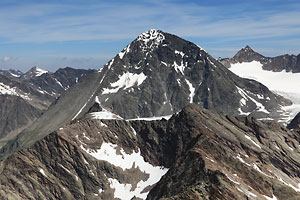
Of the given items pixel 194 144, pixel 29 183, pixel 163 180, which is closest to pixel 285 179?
pixel 194 144

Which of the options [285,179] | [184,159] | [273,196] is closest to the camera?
[273,196]

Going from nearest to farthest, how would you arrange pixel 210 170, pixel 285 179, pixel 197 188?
pixel 197 188, pixel 210 170, pixel 285 179

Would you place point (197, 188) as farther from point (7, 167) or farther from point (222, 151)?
point (7, 167)

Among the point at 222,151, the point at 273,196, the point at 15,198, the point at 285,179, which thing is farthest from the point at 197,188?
the point at 15,198

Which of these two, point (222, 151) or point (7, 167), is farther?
point (7, 167)

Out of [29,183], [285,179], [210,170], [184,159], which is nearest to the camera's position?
[210,170]

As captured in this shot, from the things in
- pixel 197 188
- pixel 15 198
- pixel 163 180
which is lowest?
pixel 15 198

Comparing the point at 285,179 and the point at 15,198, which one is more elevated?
the point at 285,179

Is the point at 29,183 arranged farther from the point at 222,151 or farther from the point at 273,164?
the point at 273,164

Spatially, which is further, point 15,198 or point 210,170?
point 15,198
